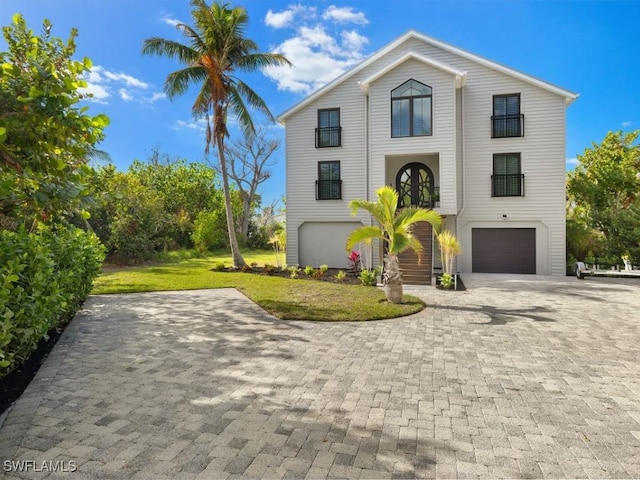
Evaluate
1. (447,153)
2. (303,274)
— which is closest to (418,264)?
(303,274)

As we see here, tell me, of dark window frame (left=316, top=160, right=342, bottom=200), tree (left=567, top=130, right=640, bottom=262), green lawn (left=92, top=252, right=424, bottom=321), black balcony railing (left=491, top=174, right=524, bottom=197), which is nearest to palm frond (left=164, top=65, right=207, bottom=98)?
dark window frame (left=316, top=160, right=342, bottom=200)

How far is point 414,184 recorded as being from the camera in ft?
56.7

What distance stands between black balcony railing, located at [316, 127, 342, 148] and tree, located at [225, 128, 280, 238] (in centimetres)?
1885

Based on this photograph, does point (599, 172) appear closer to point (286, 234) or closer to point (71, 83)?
point (286, 234)

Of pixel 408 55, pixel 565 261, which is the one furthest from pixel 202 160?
pixel 565 261

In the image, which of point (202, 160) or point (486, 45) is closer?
point (486, 45)

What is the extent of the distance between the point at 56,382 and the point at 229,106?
15003 millimetres

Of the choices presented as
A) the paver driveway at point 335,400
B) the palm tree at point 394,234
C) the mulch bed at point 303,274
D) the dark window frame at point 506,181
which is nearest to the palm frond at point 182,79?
the mulch bed at point 303,274

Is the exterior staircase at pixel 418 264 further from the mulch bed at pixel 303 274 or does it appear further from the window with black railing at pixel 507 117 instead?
the window with black railing at pixel 507 117

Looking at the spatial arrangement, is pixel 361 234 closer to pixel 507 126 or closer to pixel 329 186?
pixel 329 186

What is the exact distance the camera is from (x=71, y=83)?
11.0ft

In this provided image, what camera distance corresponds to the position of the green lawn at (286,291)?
27.6 ft

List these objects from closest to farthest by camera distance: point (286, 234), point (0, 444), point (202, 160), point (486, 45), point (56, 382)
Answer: point (0, 444), point (56, 382), point (486, 45), point (286, 234), point (202, 160)

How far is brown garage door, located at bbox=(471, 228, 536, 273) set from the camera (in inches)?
624
